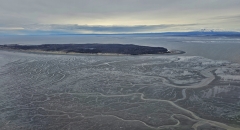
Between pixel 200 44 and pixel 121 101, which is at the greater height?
pixel 200 44

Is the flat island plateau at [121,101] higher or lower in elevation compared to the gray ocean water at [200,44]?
lower

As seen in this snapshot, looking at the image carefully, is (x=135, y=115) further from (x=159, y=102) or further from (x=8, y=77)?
(x=8, y=77)

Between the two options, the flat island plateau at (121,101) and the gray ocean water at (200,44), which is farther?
the gray ocean water at (200,44)

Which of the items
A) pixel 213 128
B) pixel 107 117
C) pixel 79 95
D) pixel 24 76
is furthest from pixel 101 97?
pixel 24 76

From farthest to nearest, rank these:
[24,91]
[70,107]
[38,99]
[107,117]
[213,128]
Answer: [24,91] < [38,99] < [70,107] < [107,117] < [213,128]

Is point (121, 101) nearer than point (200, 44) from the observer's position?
Yes

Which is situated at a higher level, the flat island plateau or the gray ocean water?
the gray ocean water

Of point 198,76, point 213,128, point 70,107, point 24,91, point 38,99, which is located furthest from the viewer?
point 198,76

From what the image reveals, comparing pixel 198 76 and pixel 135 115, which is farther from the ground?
pixel 198 76

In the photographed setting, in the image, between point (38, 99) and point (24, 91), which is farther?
point (24, 91)

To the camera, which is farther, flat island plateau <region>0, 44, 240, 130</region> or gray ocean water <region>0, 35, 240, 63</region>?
gray ocean water <region>0, 35, 240, 63</region>
